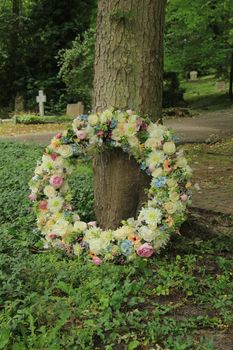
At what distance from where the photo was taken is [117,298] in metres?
3.36

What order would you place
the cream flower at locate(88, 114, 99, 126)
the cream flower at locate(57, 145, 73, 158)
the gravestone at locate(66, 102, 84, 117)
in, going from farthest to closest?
1. the gravestone at locate(66, 102, 84, 117)
2. the cream flower at locate(57, 145, 73, 158)
3. the cream flower at locate(88, 114, 99, 126)

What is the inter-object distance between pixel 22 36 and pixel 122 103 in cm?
1985

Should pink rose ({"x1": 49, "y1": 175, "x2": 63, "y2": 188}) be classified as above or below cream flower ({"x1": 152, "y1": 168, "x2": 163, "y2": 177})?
below

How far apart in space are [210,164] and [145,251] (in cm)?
521

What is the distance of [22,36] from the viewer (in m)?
23.4

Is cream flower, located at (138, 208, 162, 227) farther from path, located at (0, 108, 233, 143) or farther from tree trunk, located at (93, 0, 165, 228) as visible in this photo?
path, located at (0, 108, 233, 143)

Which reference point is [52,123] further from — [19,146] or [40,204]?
[40,204]

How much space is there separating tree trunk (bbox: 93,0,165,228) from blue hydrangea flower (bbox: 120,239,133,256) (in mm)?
524

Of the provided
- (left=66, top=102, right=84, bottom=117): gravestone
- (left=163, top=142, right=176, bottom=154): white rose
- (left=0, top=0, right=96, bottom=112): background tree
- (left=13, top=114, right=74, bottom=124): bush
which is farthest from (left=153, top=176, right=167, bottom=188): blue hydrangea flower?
(left=0, top=0, right=96, bottom=112): background tree

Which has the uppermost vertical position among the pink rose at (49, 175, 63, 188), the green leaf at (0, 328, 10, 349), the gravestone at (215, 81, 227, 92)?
the gravestone at (215, 81, 227, 92)

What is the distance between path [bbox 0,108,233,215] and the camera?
6484 millimetres

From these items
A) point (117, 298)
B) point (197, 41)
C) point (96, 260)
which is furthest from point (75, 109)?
point (117, 298)

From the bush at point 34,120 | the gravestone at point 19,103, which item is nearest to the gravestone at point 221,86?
the gravestone at point 19,103

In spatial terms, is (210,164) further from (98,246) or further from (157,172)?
(98,246)
